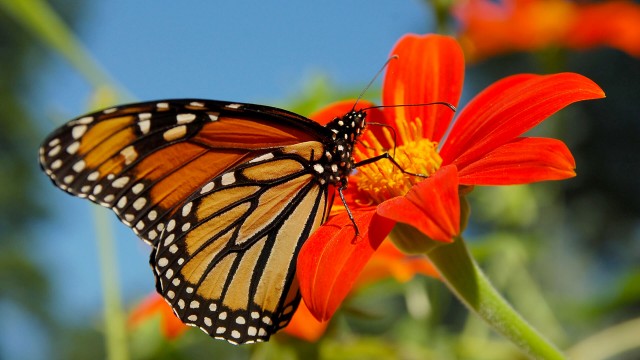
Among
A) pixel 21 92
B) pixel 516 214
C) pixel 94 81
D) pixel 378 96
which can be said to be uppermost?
pixel 21 92

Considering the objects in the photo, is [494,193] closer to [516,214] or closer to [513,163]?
[516,214]

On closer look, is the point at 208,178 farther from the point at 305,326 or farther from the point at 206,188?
the point at 305,326

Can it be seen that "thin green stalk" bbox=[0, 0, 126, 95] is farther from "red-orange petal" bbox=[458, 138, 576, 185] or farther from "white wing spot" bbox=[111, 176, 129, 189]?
"red-orange petal" bbox=[458, 138, 576, 185]

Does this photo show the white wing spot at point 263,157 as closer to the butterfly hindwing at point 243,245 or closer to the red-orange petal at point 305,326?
the butterfly hindwing at point 243,245

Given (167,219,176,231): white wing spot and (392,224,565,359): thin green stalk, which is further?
(167,219,176,231): white wing spot

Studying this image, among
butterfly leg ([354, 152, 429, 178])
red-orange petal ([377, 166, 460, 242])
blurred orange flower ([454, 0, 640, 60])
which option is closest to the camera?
red-orange petal ([377, 166, 460, 242])

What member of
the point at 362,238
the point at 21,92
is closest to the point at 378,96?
the point at 362,238

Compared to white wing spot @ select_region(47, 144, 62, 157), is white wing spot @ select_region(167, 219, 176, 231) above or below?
below

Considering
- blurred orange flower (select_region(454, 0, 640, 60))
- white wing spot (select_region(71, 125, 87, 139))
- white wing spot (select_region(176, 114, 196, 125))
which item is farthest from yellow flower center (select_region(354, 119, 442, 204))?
blurred orange flower (select_region(454, 0, 640, 60))
